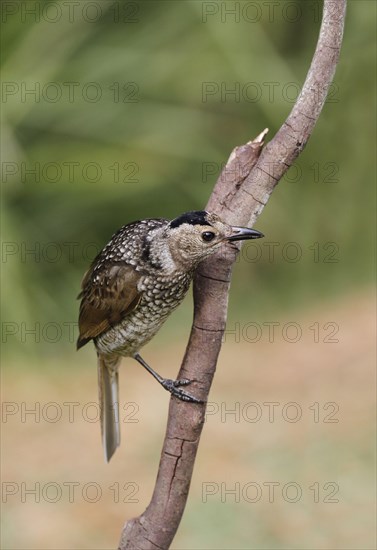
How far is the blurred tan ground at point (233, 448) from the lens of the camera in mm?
4730

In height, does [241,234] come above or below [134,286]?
above

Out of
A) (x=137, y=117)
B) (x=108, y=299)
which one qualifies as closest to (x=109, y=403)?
(x=108, y=299)

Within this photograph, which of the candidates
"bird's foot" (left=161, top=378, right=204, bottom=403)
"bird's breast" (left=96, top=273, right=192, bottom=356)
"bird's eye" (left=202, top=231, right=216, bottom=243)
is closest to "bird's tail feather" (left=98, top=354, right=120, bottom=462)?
"bird's breast" (left=96, top=273, right=192, bottom=356)

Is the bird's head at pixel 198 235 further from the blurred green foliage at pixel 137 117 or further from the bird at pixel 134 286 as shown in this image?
the blurred green foliage at pixel 137 117

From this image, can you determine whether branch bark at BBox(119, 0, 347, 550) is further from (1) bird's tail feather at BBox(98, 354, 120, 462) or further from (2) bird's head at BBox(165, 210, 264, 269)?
(1) bird's tail feather at BBox(98, 354, 120, 462)

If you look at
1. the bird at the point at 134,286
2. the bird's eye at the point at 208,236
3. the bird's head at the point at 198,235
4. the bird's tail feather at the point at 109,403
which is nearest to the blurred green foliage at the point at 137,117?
the bird's tail feather at the point at 109,403

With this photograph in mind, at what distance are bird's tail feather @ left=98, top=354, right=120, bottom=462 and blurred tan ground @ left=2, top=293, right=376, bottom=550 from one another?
110cm

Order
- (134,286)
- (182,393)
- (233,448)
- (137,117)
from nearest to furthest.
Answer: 1. (182,393)
2. (134,286)
3. (233,448)
4. (137,117)

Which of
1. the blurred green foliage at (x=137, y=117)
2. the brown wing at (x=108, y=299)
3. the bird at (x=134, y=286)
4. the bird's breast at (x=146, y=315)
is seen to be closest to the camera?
the bird at (x=134, y=286)

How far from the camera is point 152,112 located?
21.9 feet

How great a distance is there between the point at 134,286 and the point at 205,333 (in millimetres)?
645

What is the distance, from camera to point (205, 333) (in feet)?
9.41

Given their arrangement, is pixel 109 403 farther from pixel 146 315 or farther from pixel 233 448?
pixel 233 448

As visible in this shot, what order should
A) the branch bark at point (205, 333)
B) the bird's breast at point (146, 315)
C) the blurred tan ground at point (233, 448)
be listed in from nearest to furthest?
1. the branch bark at point (205, 333)
2. the bird's breast at point (146, 315)
3. the blurred tan ground at point (233, 448)
